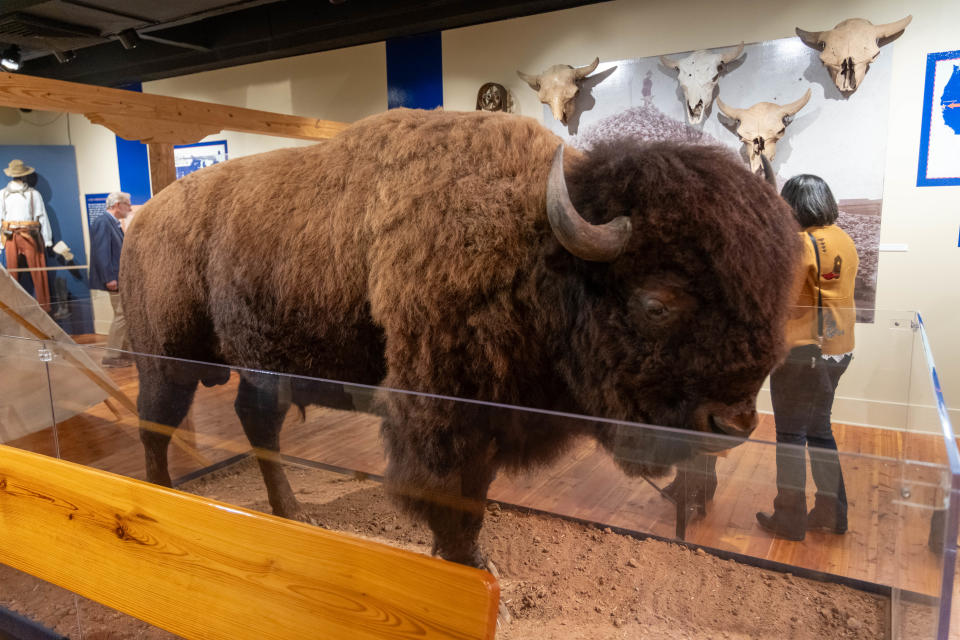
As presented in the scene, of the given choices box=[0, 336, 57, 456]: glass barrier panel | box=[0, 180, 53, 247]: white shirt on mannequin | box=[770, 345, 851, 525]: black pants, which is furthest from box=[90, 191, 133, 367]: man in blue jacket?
box=[770, 345, 851, 525]: black pants

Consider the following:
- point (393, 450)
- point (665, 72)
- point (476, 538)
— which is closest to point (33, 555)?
point (393, 450)

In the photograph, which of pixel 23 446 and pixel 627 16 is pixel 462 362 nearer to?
pixel 23 446

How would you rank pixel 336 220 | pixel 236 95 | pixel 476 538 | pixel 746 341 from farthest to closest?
pixel 236 95 → pixel 336 220 → pixel 476 538 → pixel 746 341

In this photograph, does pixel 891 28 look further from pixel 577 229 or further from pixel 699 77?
pixel 577 229

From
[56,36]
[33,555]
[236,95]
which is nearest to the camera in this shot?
[33,555]

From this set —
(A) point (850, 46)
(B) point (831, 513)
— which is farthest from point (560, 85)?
(B) point (831, 513)

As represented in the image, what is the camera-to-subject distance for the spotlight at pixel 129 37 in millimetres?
5676

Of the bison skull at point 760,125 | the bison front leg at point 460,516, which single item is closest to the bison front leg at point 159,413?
the bison front leg at point 460,516

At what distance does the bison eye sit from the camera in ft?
4.55

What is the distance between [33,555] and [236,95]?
→ 574cm

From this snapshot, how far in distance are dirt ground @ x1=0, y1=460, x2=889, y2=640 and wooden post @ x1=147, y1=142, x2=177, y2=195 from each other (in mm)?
2496

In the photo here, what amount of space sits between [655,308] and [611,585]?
60 centimetres

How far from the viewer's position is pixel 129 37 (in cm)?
572

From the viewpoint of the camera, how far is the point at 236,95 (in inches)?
245
